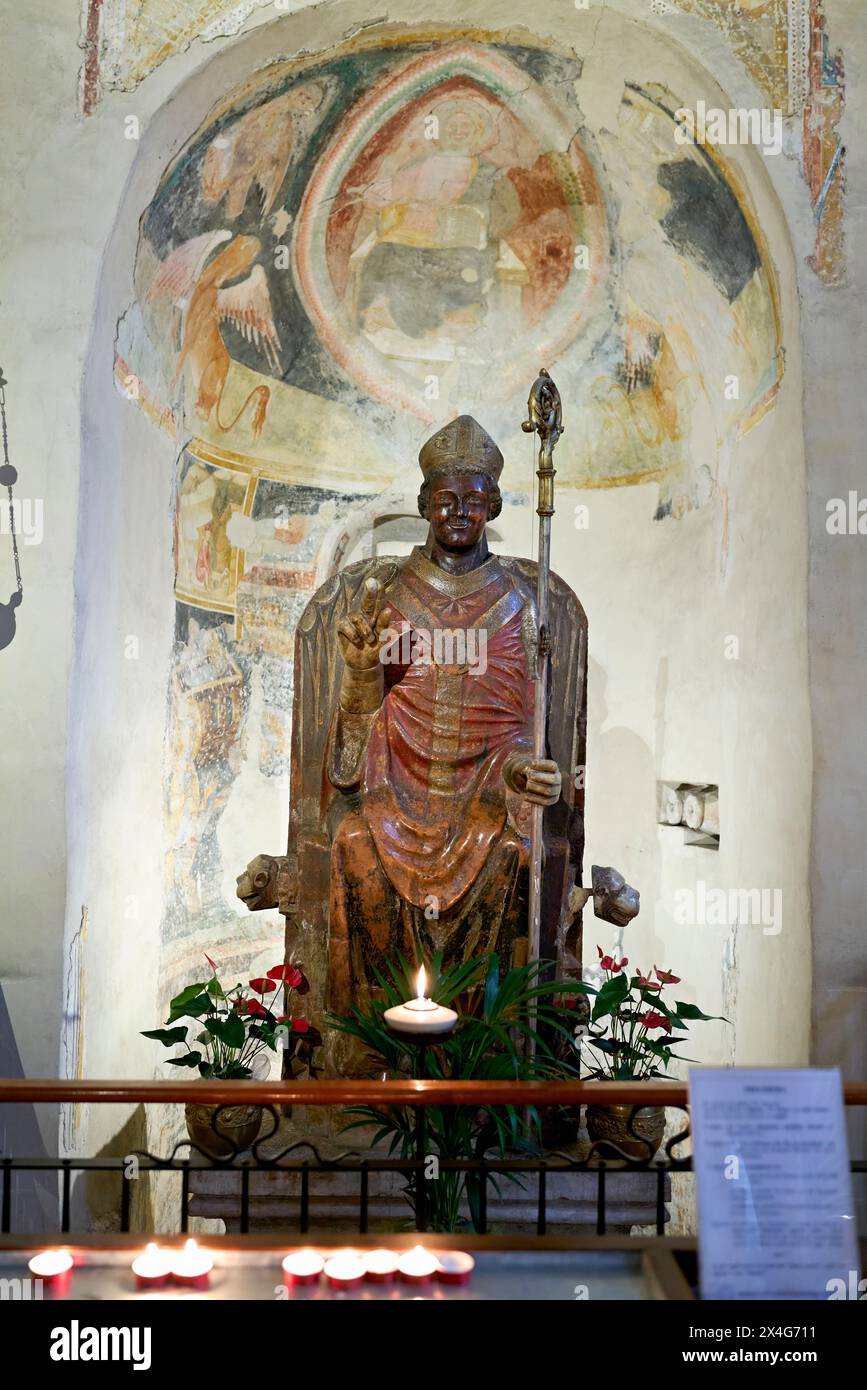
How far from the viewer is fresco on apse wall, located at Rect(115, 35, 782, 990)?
6.18 metres

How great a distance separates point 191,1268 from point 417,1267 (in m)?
0.45

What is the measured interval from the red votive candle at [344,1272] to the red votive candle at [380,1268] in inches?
0.6

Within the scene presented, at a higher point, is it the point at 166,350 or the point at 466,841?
the point at 166,350

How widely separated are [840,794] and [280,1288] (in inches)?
141

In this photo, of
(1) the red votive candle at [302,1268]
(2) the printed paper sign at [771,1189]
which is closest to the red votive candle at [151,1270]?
(1) the red votive candle at [302,1268]

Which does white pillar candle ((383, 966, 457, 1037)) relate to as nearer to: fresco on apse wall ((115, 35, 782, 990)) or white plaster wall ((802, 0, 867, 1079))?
white plaster wall ((802, 0, 867, 1079))

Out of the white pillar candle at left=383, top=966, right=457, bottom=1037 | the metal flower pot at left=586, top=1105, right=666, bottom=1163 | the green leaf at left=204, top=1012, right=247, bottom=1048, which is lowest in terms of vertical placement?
the metal flower pot at left=586, top=1105, right=666, bottom=1163

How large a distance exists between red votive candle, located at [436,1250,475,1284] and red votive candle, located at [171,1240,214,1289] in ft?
1.54

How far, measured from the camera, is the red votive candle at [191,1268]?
225cm

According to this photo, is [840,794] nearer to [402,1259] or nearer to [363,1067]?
[363,1067]

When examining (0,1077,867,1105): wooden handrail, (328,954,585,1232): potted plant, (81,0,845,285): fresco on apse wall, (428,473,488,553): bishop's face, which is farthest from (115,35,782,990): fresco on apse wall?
(0,1077,867,1105): wooden handrail

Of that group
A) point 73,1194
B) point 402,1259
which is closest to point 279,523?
point 73,1194

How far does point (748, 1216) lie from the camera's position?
205 cm

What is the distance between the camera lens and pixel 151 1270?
2.24 meters
